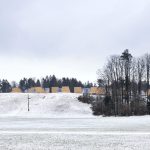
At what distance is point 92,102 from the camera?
119 metres

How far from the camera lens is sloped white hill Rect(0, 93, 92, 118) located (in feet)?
368

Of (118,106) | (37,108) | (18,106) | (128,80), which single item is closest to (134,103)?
(118,106)

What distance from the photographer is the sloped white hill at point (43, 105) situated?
112 metres

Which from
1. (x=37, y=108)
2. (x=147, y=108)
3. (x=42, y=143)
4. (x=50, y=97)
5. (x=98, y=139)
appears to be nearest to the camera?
(x=42, y=143)

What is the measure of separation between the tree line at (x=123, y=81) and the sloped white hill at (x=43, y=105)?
7320 mm

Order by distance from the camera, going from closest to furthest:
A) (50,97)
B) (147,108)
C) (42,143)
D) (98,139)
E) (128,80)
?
(42,143) → (98,139) → (147,108) → (128,80) → (50,97)

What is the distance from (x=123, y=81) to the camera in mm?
113188

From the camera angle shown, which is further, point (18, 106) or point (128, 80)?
point (18, 106)

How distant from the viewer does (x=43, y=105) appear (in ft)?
400

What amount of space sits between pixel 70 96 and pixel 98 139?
10024 cm

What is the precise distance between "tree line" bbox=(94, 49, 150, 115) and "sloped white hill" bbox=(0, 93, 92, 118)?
7.32 m

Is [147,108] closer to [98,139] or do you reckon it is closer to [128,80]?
[128,80]

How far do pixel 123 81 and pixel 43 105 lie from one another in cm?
2235

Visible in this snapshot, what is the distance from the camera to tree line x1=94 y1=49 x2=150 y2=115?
101500 millimetres
